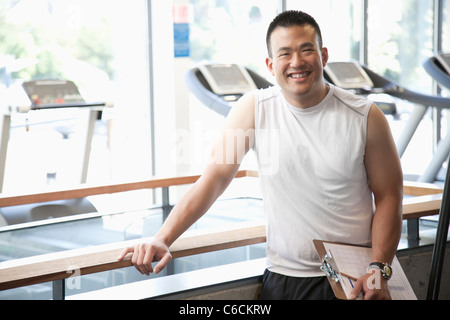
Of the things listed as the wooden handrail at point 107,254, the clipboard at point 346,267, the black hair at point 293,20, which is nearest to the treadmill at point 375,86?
the wooden handrail at point 107,254

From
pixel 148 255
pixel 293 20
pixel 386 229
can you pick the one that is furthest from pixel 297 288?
pixel 293 20

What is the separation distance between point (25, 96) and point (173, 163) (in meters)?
1.85

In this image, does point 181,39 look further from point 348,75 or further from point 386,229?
point 386,229

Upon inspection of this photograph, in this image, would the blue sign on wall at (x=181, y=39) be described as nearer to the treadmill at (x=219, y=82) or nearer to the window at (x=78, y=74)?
the window at (x=78, y=74)

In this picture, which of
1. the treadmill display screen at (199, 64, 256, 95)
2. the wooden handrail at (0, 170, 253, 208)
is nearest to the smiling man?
the wooden handrail at (0, 170, 253, 208)

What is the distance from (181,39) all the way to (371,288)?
3.78 metres

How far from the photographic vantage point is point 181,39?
5.03m

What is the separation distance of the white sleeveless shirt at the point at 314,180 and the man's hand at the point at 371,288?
161 millimetres

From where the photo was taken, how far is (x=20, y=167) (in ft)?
15.5

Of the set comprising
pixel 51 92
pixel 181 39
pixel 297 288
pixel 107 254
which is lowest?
pixel 297 288

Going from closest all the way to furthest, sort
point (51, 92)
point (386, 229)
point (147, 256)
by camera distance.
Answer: point (147, 256), point (386, 229), point (51, 92)

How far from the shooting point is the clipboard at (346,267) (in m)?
1.55

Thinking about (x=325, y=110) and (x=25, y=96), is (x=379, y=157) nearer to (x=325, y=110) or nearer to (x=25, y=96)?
(x=325, y=110)

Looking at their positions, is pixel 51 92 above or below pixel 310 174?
above
